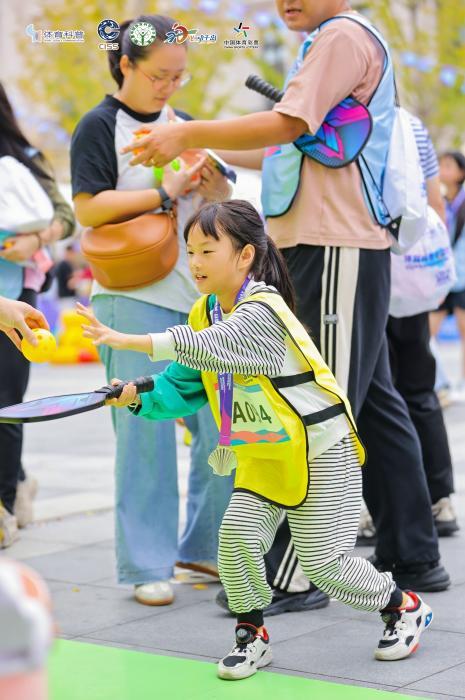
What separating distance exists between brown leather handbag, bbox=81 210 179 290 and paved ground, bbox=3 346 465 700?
3.83 ft

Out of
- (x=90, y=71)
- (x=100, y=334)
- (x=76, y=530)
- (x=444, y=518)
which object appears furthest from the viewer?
(x=90, y=71)

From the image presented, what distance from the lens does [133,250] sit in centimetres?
426

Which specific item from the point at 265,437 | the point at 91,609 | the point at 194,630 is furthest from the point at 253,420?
the point at 91,609

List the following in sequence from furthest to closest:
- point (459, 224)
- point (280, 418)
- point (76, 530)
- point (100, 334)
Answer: point (459, 224) < point (76, 530) < point (280, 418) < point (100, 334)

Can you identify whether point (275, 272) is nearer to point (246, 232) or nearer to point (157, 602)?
point (246, 232)

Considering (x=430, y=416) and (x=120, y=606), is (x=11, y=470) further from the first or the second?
(x=430, y=416)

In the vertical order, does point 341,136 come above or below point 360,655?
above

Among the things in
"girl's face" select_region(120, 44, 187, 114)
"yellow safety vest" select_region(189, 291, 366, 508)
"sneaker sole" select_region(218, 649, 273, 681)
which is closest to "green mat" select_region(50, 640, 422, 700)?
"sneaker sole" select_region(218, 649, 273, 681)

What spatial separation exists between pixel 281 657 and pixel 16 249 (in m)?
2.38

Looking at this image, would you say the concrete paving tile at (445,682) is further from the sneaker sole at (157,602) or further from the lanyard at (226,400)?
the sneaker sole at (157,602)

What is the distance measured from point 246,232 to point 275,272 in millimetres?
177

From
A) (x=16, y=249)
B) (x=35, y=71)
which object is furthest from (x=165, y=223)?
(x=35, y=71)

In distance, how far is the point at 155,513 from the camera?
4469mm

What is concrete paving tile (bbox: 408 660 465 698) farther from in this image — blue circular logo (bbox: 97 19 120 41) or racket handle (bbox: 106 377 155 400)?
blue circular logo (bbox: 97 19 120 41)
